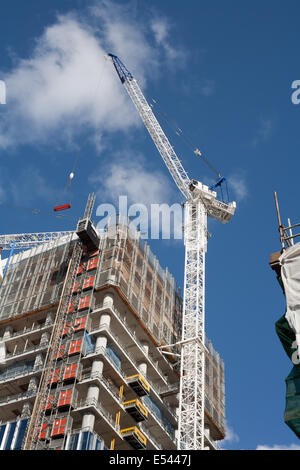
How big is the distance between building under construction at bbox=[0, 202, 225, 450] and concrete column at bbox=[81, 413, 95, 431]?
11cm

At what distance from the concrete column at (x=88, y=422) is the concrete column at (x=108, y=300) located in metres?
15.0

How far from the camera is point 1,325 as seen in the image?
291ft

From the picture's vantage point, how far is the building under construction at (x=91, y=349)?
237 feet

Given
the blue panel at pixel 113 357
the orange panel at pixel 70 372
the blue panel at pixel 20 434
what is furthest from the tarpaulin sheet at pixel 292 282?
the blue panel at pixel 20 434

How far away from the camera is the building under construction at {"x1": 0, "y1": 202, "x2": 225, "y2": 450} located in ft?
237

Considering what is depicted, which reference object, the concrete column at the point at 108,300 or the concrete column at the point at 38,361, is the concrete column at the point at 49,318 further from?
the concrete column at the point at 108,300

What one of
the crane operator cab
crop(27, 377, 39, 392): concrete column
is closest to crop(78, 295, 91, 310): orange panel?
crop(27, 377, 39, 392): concrete column

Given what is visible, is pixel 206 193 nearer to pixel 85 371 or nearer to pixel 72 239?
pixel 72 239

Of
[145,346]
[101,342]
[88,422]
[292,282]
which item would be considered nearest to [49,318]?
[101,342]

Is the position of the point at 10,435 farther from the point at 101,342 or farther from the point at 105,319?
the point at 105,319

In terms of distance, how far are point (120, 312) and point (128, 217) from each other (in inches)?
619

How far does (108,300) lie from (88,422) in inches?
667

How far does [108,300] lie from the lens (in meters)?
81.0
